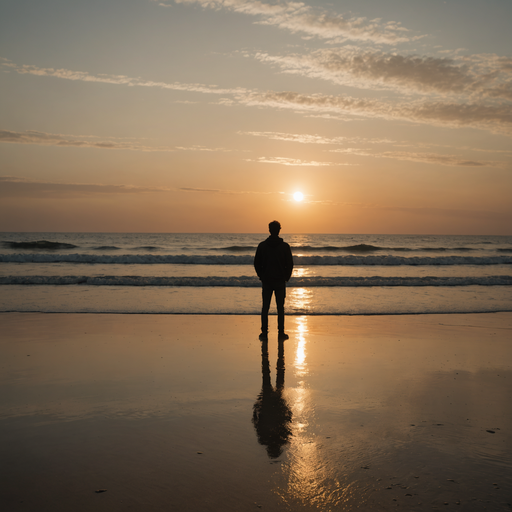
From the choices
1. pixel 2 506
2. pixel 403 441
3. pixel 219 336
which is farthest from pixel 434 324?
pixel 2 506

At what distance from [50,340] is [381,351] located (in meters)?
5.44

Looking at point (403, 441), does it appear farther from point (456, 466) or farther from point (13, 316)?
point (13, 316)

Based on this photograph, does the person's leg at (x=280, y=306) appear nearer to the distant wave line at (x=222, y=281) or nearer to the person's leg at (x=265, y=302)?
the person's leg at (x=265, y=302)

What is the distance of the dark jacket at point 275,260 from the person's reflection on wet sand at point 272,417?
2336mm

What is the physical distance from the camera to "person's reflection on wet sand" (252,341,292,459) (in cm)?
329

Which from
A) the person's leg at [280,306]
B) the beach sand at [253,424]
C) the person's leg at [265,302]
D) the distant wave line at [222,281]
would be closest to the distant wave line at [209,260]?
the distant wave line at [222,281]

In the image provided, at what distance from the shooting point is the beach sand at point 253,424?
2.61m

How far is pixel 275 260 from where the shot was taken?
723cm

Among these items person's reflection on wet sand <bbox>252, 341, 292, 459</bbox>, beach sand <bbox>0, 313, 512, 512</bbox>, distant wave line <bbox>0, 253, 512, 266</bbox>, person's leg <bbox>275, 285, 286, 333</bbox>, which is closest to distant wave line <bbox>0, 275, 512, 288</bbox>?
person's leg <bbox>275, 285, 286, 333</bbox>

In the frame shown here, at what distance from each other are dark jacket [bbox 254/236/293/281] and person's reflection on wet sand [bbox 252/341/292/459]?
234 cm

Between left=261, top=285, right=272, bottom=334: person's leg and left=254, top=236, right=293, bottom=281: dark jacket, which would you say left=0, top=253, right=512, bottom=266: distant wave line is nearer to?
left=261, top=285, right=272, bottom=334: person's leg

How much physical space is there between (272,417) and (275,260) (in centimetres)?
370

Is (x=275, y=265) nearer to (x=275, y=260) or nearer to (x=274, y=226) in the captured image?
(x=275, y=260)

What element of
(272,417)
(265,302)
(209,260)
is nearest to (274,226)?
(265,302)
